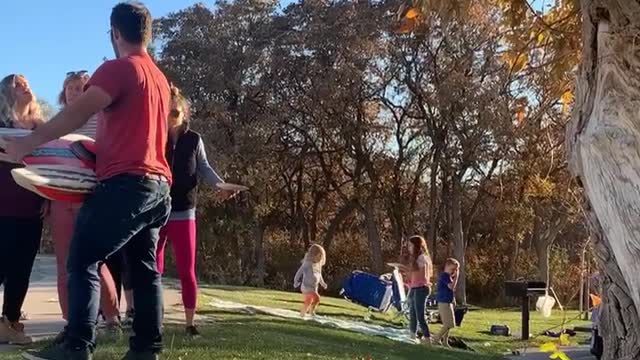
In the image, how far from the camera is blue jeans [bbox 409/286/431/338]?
1170 cm

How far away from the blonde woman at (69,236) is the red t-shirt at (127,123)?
972mm

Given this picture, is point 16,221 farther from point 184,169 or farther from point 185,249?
point 184,169

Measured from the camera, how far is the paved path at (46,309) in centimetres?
651

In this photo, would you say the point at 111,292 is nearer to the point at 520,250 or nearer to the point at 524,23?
the point at 524,23

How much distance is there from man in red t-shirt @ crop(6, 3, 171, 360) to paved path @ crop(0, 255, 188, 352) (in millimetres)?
1738

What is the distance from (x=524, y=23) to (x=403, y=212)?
2587 cm

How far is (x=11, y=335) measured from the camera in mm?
5434

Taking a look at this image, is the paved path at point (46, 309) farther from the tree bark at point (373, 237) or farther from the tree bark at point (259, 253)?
the tree bark at point (373, 237)

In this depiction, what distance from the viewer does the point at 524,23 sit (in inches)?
179

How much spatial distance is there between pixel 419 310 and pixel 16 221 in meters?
7.61

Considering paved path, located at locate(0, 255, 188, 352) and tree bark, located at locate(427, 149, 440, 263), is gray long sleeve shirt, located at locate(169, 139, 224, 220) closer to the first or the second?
paved path, located at locate(0, 255, 188, 352)

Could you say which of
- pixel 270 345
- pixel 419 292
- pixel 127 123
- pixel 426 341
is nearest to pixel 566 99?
pixel 127 123

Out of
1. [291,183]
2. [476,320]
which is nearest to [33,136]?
[476,320]

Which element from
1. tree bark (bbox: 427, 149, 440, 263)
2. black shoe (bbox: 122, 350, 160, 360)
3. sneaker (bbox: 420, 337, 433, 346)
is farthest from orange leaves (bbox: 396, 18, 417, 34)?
tree bark (bbox: 427, 149, 440, 263)
